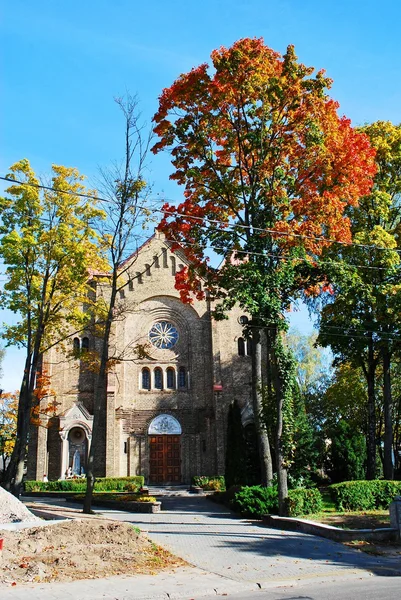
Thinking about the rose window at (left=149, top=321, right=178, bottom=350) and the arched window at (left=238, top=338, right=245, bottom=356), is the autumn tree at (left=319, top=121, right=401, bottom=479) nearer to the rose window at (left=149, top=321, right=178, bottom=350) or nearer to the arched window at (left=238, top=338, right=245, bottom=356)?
the arched window at (left=238, top=338, right=245, bottom=356)

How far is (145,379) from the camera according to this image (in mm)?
34844

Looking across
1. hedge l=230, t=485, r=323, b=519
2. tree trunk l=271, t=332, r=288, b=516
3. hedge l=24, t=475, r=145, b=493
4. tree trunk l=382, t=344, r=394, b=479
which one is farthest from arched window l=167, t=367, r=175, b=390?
tree trunk l=271, t=332, r=288, b=516

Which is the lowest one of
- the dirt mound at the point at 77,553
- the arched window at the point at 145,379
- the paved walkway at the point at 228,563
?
the paved walkway at the point at 228,563

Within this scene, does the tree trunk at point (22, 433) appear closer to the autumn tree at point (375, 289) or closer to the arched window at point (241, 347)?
the autumn tree at point (375, 289)

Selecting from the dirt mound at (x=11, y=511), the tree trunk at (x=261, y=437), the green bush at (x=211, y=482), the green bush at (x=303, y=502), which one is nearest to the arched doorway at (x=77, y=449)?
the green bush at (x=211, y=482)

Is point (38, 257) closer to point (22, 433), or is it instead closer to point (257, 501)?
point (22, 433)

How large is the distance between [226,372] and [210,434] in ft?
13.0

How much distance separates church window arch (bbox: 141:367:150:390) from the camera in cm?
3469

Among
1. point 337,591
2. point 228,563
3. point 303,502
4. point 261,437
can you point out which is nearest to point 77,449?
point 261,437

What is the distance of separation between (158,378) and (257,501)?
1801cm

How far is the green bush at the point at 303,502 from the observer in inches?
638

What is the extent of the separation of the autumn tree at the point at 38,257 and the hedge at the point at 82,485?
7.27 meters

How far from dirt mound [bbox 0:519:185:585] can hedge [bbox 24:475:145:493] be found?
1726 centimetres

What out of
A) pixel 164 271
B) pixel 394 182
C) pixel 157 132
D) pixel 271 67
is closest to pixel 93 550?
pixel 157 132
